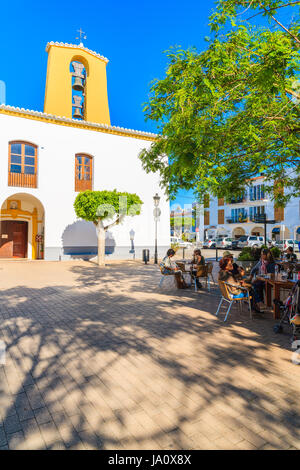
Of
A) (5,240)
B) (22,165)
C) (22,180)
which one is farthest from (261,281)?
(5,240)

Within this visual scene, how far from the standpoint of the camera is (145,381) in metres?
3.05

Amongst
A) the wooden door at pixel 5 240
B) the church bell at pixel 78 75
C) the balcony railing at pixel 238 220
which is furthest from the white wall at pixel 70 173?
the balcony railing at pixel 238 220

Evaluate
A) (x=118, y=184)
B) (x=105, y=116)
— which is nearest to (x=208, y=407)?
(x=118, y=184)

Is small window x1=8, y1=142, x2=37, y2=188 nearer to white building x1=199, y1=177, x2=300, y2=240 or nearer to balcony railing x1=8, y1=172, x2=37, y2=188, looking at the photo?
balcony railing x1=8, y1=172, x2=37, y2=188

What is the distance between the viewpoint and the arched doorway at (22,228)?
689 inches

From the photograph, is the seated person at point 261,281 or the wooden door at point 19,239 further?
the wooden door at point 19,239

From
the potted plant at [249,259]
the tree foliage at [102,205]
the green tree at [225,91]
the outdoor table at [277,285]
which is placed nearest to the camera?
the green tree at [225,91]

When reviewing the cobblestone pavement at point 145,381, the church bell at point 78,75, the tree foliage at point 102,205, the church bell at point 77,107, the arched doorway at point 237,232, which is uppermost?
the church bell at point 78,75

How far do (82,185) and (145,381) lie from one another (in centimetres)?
1625

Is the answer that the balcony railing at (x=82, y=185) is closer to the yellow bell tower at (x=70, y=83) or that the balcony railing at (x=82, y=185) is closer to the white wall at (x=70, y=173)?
the white wall at (x=70, y=173)

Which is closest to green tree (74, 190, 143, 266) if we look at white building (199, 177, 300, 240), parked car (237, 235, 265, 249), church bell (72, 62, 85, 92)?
church bell (72, 62, 85, 92)

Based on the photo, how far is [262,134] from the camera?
488 cm

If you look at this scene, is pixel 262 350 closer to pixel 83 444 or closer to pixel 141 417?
pixel 141 417

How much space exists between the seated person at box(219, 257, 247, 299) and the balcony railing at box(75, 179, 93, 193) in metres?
13.9
